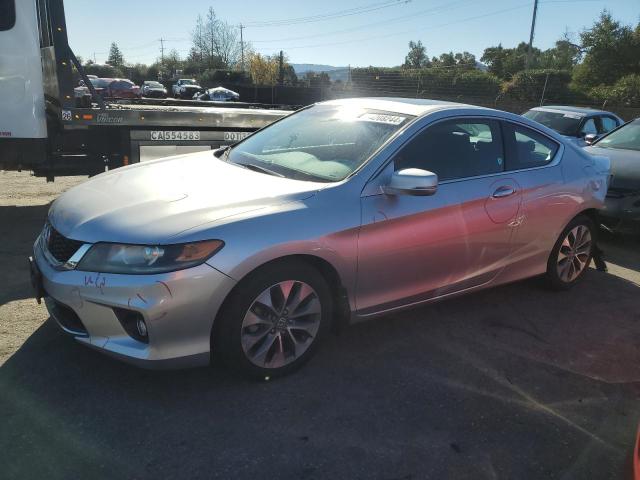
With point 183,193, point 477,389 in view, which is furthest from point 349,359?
A: point 183,193

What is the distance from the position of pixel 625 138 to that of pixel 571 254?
3831 mm

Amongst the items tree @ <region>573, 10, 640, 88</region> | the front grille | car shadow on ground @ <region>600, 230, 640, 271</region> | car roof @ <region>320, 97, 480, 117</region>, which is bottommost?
car shadow on ground @ <region>600, 230, 640, 271</region>

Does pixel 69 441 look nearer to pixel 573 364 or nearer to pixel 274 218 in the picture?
pixel 274 218

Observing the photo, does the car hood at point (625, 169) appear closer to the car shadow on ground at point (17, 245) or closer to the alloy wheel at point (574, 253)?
the alloy wheel at point (574, 253)

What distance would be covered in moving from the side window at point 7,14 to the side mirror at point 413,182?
16.2 ft

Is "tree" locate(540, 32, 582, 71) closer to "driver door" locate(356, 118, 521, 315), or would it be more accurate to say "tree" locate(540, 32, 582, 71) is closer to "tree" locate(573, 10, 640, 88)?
"tree" locate(573, 10, 640, 88)

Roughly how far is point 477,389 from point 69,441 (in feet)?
7.38

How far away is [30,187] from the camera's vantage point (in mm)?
8219

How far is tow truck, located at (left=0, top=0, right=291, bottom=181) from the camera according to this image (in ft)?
19.1

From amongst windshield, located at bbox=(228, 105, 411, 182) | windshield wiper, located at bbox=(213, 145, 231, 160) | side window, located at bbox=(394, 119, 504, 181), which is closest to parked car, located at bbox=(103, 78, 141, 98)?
windshield wiper, located at bbox=(213, 145, 231, 160)

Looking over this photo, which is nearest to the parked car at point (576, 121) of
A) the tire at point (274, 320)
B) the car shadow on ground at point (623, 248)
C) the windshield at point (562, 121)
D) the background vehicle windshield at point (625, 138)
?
the windshield at point (562, 121)

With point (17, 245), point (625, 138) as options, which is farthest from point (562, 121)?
point (17, 245)

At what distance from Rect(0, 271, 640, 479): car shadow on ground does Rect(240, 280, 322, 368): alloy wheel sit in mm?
175

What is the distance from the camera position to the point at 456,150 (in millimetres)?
3789
